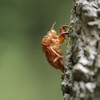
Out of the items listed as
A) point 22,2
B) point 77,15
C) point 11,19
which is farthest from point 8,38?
point 77,15

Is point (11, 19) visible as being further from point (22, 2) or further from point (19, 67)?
point (19, 67)

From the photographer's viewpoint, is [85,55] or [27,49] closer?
[85,55]

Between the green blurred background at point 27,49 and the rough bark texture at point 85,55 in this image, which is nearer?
the rough bark texture at point 85,55

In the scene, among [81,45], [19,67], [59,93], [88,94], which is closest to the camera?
[88,94]

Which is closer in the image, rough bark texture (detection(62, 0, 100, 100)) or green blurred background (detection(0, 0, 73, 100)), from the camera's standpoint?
rough bark texture (detection(62, 0, 100, 100))
